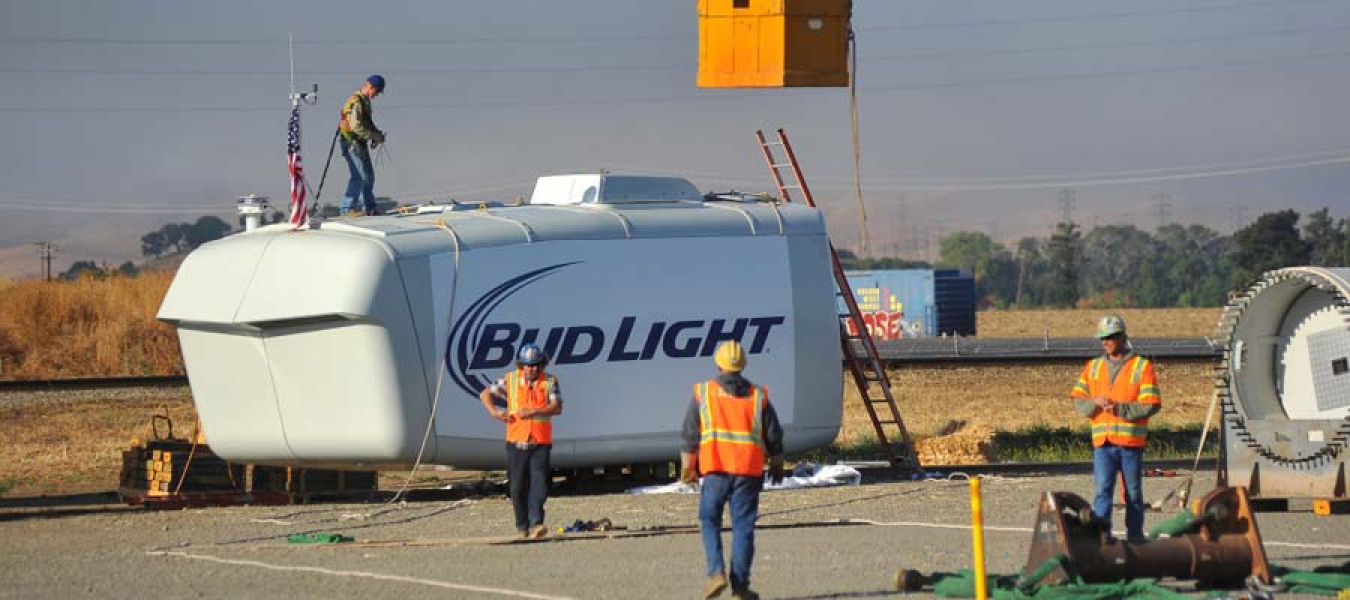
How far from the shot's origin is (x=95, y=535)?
17.7m

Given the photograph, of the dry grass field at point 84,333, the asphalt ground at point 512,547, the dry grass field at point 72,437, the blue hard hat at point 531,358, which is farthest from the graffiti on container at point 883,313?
the blue hard hat at point 531,358

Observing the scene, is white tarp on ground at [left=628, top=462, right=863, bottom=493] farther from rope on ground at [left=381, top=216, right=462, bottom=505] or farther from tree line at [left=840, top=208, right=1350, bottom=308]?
tree line at [left=840, top=208, right=1350, bottom=308]

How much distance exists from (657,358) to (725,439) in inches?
361

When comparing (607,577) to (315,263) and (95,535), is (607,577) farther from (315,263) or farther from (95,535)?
(315,263)

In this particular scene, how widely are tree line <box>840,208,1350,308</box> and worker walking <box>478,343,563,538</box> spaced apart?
224 feet

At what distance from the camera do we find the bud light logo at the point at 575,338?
2044 centimetres

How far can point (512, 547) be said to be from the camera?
16.1 meters

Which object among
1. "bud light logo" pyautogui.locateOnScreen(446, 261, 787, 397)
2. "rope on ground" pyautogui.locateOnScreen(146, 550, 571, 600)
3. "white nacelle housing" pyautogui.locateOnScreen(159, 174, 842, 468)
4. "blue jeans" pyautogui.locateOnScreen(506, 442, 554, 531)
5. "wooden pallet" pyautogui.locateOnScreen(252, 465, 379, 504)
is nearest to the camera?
"rope on ground" pyautogui.locateOnScreen(146, 550, 571, 600)

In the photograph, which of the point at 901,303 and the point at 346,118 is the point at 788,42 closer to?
the point at 346,118

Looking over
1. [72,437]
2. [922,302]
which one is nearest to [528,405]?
[72,437]

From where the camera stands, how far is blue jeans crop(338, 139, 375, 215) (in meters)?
22.0

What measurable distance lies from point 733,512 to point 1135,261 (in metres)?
154

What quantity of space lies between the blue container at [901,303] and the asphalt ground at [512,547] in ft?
162

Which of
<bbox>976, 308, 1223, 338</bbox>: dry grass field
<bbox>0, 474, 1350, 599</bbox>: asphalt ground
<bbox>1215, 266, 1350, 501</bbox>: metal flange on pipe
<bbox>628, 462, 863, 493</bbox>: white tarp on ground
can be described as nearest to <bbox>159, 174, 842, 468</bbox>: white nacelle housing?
<bbox>628, 462, 863, 493</bbox>: white tarp on ground
